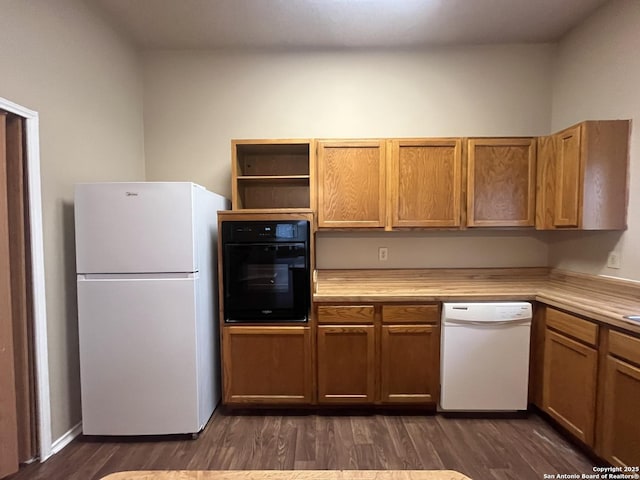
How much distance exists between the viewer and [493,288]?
95.5 inches

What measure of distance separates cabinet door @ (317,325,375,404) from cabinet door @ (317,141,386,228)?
84 cm

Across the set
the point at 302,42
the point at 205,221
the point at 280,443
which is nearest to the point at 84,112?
the point at 205,221

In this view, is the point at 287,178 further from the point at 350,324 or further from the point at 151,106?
the point at 151,106

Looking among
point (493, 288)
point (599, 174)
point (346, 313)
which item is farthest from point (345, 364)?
point (599, 174)

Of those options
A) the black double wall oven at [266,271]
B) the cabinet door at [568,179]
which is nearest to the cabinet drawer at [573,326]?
the cabinet door at [568,179]

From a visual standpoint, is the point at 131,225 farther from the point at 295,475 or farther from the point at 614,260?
the point at 614,260

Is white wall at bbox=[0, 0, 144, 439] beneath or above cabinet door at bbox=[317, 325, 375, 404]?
above

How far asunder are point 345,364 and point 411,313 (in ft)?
2.00

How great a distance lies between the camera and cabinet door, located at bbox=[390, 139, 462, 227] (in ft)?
8.11

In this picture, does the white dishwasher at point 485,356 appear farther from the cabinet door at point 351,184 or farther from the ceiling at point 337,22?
the ceiling at point 337,22

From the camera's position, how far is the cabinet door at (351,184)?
247 cm

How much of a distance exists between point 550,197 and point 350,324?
1.81 meters

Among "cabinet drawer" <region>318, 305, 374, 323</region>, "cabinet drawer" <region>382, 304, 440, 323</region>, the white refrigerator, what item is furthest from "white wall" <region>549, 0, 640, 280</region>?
the white refrigerator

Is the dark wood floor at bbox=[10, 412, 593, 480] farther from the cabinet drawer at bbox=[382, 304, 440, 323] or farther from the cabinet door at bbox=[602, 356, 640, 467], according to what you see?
the cabinet drawer at bbox=[382, 304, 440, 323]
